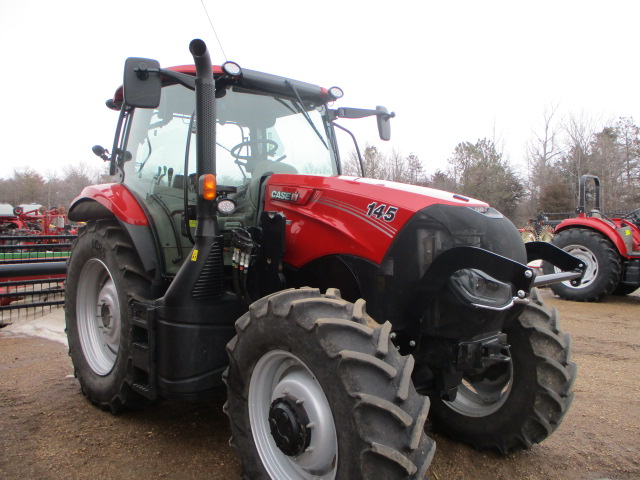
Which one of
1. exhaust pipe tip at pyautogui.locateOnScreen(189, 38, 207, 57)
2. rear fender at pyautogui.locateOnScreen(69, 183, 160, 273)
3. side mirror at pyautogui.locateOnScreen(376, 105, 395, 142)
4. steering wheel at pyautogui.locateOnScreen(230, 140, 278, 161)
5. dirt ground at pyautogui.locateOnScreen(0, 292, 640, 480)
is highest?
exhaust pipe tip at pyautogui.locateOnScreen(189, 38, 207, 57)

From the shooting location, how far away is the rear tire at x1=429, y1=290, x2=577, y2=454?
2664 millimetres

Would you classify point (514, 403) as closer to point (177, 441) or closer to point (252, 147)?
point (177, 441)

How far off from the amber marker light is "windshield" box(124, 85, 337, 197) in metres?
0.35

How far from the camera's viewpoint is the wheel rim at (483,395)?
2861 mm

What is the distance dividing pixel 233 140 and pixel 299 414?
6.03 feet

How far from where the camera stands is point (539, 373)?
2682 mm

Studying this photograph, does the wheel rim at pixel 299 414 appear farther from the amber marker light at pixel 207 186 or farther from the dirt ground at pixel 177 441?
the amber marker light at pixel 207 186

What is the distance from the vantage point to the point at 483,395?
10.0 feet

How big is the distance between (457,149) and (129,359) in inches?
1213

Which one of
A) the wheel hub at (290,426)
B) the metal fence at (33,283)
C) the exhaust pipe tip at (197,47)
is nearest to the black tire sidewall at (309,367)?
the wheel hub at (290,426)

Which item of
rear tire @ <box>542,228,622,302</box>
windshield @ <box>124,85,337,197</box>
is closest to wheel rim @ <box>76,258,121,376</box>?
windshield @ <box>124,85,337,197</box>

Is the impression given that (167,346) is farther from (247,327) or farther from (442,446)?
(442,446)

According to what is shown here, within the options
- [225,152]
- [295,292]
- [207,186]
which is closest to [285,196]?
[207,186]

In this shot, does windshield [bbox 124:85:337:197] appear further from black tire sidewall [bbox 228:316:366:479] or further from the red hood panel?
black tire sidewall [bbox 228:316:366:479]
